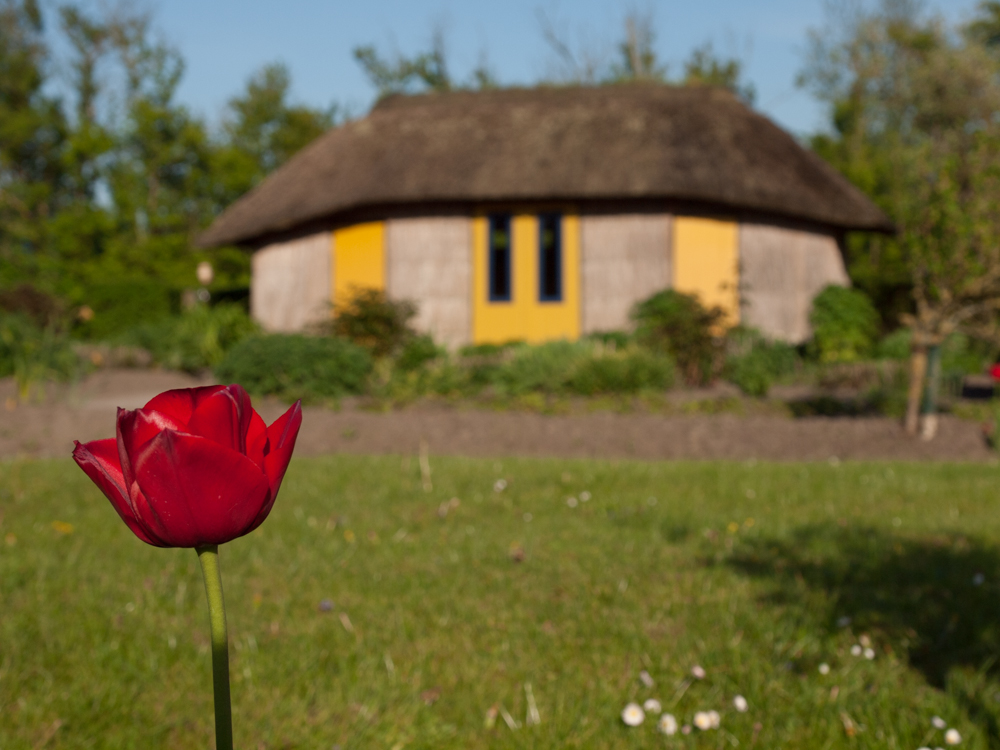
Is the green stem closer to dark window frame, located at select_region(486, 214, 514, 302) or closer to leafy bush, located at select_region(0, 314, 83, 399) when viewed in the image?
leafy bush, located at select_region(0, 314, 83, 399)

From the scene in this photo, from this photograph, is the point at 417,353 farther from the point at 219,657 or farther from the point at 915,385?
the point at 219,657

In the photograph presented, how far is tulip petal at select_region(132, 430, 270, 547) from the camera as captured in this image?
0.76 metres

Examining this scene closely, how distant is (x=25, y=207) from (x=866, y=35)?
31920mm

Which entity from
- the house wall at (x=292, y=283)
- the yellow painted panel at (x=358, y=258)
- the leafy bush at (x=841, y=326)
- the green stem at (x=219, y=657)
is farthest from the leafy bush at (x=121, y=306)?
the green stem at (x=219, y=657)

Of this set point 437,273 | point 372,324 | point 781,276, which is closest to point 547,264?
point 437,273

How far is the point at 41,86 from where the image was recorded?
34000 mm

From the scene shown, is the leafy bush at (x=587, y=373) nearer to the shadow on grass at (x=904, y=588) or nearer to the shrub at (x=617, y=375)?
the shrub at (x=617, y=375)

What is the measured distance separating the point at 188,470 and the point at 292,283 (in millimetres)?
17650

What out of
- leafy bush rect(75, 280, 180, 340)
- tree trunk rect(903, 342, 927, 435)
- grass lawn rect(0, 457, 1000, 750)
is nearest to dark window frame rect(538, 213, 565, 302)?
tree trunk rect(903, 342, 927, 435)

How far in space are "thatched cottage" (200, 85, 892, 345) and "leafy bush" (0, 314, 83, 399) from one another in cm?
494

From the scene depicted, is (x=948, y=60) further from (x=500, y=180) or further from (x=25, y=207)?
(x=25, y=207)

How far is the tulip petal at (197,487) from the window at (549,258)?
15048 mm

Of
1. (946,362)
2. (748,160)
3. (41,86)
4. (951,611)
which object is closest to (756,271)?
(748,160)

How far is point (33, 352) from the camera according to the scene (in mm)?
12125
